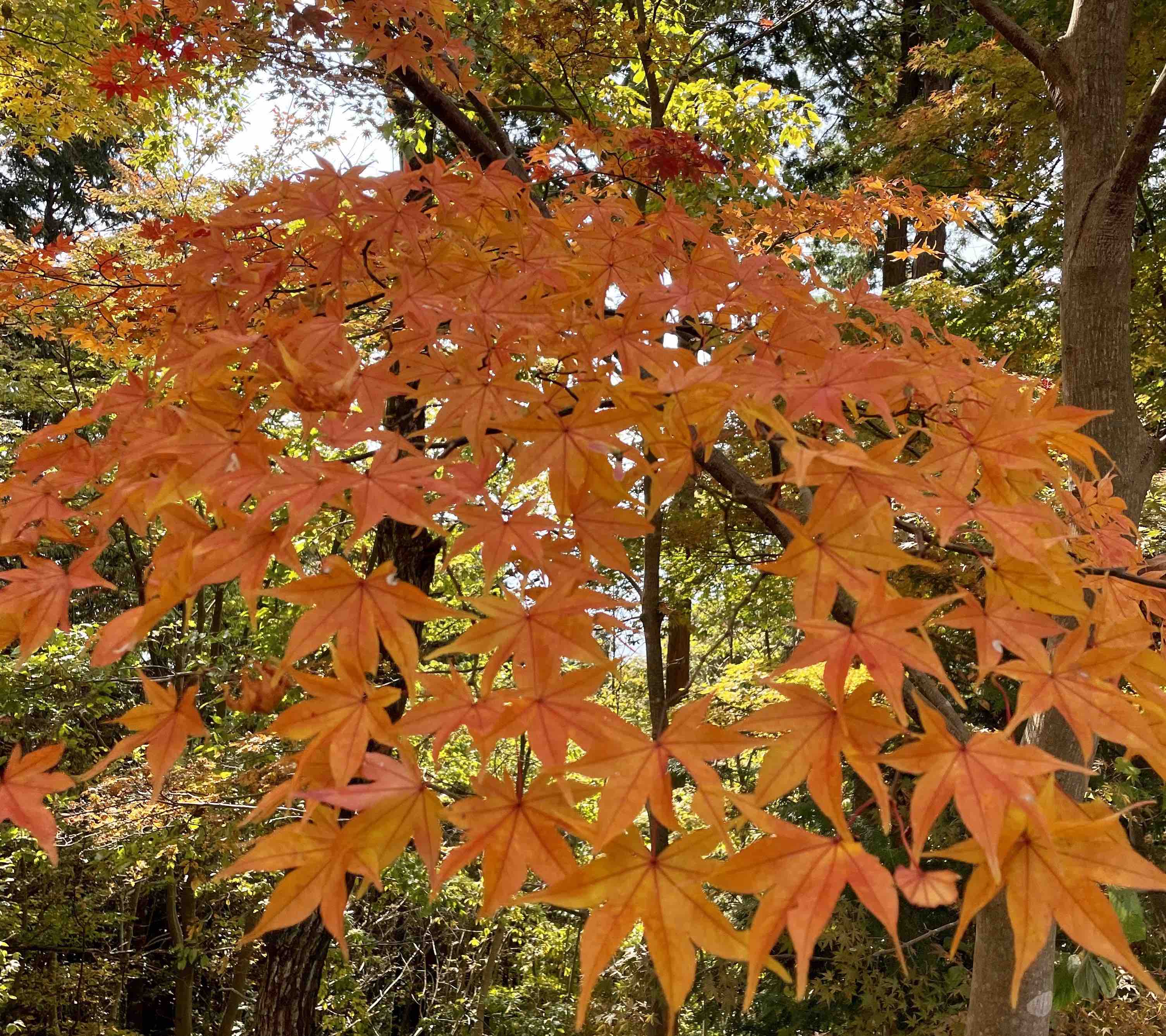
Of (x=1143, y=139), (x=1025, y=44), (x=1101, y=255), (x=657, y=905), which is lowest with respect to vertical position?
(x=657, y=905)

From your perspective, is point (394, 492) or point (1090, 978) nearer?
point (394, 492)

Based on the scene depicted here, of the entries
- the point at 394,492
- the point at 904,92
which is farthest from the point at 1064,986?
the point at 904,92

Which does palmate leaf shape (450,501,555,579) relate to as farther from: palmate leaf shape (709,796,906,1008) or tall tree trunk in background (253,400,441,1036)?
tall tree trunk in background (253,400,441,1036)

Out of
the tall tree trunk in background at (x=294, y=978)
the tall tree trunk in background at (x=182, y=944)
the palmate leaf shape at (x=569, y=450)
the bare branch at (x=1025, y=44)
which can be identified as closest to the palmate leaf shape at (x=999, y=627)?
the palmate leaf shape at (x=569, y=450)

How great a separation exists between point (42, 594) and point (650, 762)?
0.78 metres

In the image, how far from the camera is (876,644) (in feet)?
2.20

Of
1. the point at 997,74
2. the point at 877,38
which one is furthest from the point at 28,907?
the point at 877,38

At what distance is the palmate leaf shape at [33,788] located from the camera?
0.84 m

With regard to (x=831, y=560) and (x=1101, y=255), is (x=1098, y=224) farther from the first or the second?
(x=831, y=560)

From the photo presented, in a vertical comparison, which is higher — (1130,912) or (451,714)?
(451,714)

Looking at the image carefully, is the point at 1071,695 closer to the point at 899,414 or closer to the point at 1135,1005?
the point at 899,414

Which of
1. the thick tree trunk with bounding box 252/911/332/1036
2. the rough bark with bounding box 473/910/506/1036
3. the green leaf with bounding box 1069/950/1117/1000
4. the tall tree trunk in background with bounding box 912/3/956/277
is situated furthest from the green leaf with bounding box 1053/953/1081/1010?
the tall tree trunk in background with bounding box 912/3/956/277

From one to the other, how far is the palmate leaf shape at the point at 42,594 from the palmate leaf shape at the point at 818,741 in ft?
2.44

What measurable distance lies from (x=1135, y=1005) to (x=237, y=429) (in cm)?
601
